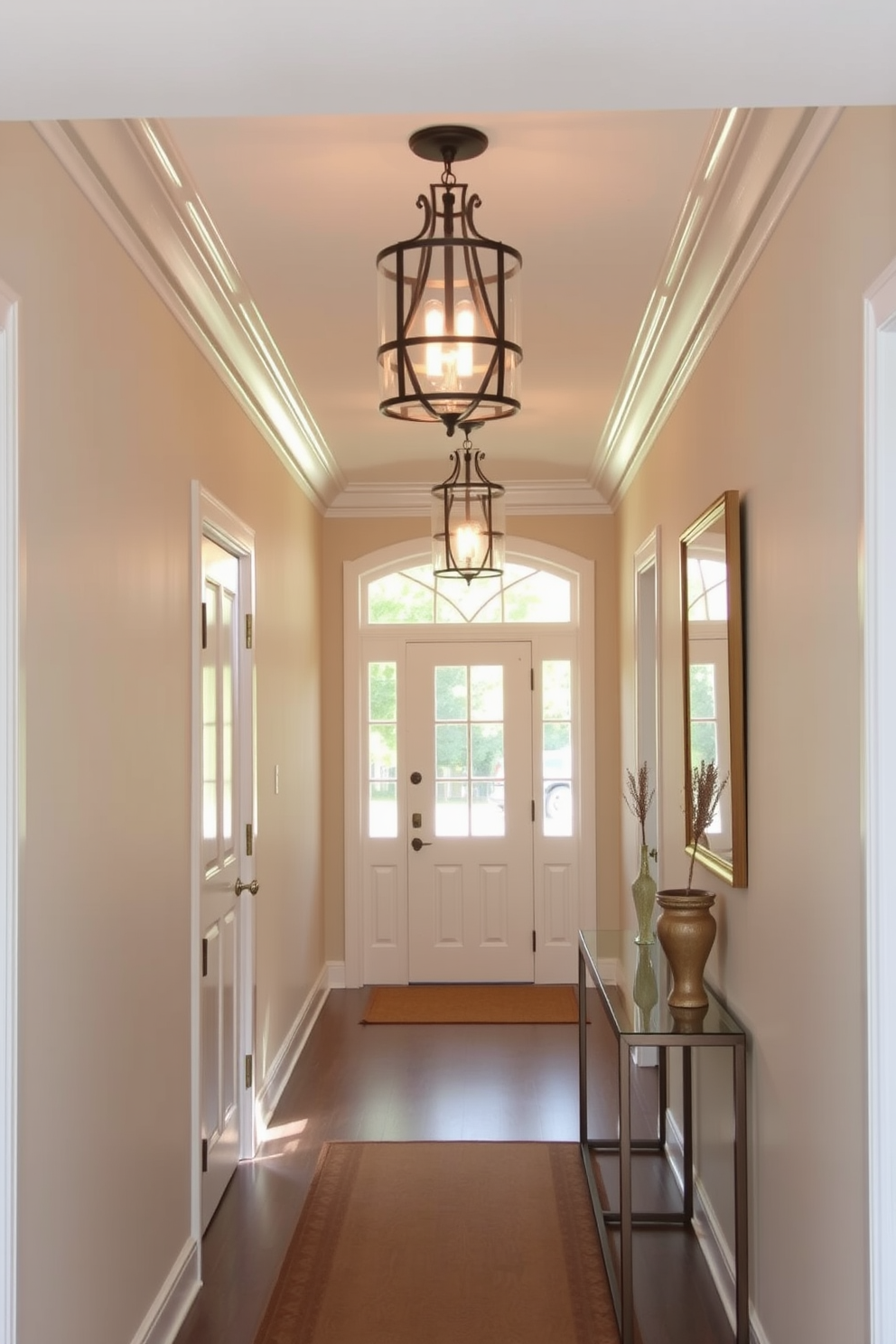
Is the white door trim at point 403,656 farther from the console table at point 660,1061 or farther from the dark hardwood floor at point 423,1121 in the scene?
the console table at point 660,1061

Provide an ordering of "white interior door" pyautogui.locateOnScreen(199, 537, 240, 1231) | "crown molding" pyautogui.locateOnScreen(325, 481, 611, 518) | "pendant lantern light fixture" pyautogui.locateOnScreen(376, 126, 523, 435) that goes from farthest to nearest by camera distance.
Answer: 1. "crown molding" pyautogui.locateOnScreen(325, 481, 611, 518)
2. "white interior door" pyautogui.locateOnScreen(199, 537, 240, 1231)
3. "pendant lantern light fixture" pyautogui.locateOnScreen(376, 126, 523, 435)

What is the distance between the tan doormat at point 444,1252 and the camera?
3.32 meters

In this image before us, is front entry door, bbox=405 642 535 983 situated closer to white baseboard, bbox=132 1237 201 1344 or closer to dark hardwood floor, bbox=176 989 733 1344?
dark hardwood floor, bbox=176 989 733 1344

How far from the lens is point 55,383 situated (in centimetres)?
242

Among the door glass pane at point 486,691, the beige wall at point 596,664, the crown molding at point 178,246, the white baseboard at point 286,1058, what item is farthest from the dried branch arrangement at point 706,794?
the door glass pane at point 486,691

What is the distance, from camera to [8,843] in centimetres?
202

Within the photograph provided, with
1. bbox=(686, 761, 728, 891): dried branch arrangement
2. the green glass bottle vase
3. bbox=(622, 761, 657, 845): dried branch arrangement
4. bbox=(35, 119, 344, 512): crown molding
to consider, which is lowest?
the green glass bottle vase

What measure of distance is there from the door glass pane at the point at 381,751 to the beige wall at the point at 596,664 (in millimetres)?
180

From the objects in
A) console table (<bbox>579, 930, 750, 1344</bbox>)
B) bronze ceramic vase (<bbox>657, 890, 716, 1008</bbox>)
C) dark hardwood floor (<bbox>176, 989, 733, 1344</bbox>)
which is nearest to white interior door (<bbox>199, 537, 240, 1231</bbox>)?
dark hardwood floor (<bbox>176, 989, 733, 1344</bbox>)

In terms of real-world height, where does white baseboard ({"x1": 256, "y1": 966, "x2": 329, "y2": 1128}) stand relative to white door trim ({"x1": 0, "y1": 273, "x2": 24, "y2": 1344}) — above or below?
below

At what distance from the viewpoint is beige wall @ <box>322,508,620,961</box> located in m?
7.41

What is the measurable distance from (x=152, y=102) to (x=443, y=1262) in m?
3.29

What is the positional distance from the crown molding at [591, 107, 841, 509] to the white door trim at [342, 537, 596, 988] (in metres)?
2.18

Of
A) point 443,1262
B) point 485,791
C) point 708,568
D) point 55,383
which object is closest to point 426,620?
point 485,791
